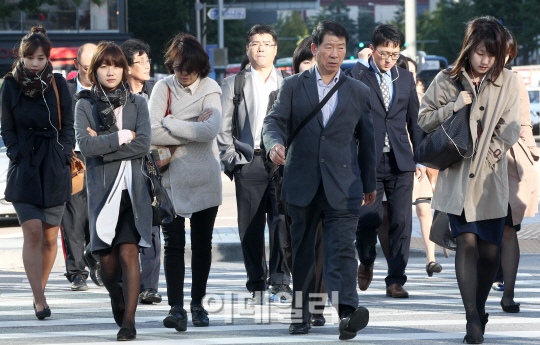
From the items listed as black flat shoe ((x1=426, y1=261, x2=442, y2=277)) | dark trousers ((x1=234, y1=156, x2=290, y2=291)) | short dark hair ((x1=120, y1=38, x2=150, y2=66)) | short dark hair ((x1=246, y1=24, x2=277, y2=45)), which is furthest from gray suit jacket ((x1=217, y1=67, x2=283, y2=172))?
black flat shoe ((x1=426, y1=261, x2=442, y2=277))

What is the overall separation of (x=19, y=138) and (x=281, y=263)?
2.22 metres

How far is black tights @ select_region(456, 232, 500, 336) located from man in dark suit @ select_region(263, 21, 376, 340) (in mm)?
651

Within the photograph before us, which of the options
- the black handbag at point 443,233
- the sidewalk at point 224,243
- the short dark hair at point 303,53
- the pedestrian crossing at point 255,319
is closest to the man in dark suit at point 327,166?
the pedestrian crossing at point 255,319

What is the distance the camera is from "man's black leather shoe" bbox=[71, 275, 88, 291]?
7.73m

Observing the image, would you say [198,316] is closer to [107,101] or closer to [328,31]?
[107,101]

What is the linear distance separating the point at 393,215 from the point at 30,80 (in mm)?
2989

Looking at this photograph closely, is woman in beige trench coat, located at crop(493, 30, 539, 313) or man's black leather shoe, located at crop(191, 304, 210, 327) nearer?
man's black leather shoe, located at crop(191, 304, 210, 327)

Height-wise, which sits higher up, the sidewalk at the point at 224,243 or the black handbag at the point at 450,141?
the black handbag at the point at 450,141

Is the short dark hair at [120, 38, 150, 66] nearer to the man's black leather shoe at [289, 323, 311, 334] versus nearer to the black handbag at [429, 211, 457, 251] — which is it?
the man's black leather shoe at [289, 323, 311, 334]

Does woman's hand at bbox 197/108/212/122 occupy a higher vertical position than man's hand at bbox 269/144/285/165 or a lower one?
higher

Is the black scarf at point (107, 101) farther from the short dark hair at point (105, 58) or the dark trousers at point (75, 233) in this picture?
the dark trousers at point (75, 233)

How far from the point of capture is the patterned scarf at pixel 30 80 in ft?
21.2

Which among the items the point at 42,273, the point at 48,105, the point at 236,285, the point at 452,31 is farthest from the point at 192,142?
the point at 452,31

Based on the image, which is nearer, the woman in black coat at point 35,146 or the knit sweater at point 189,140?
the knit sweater at point 189,140
